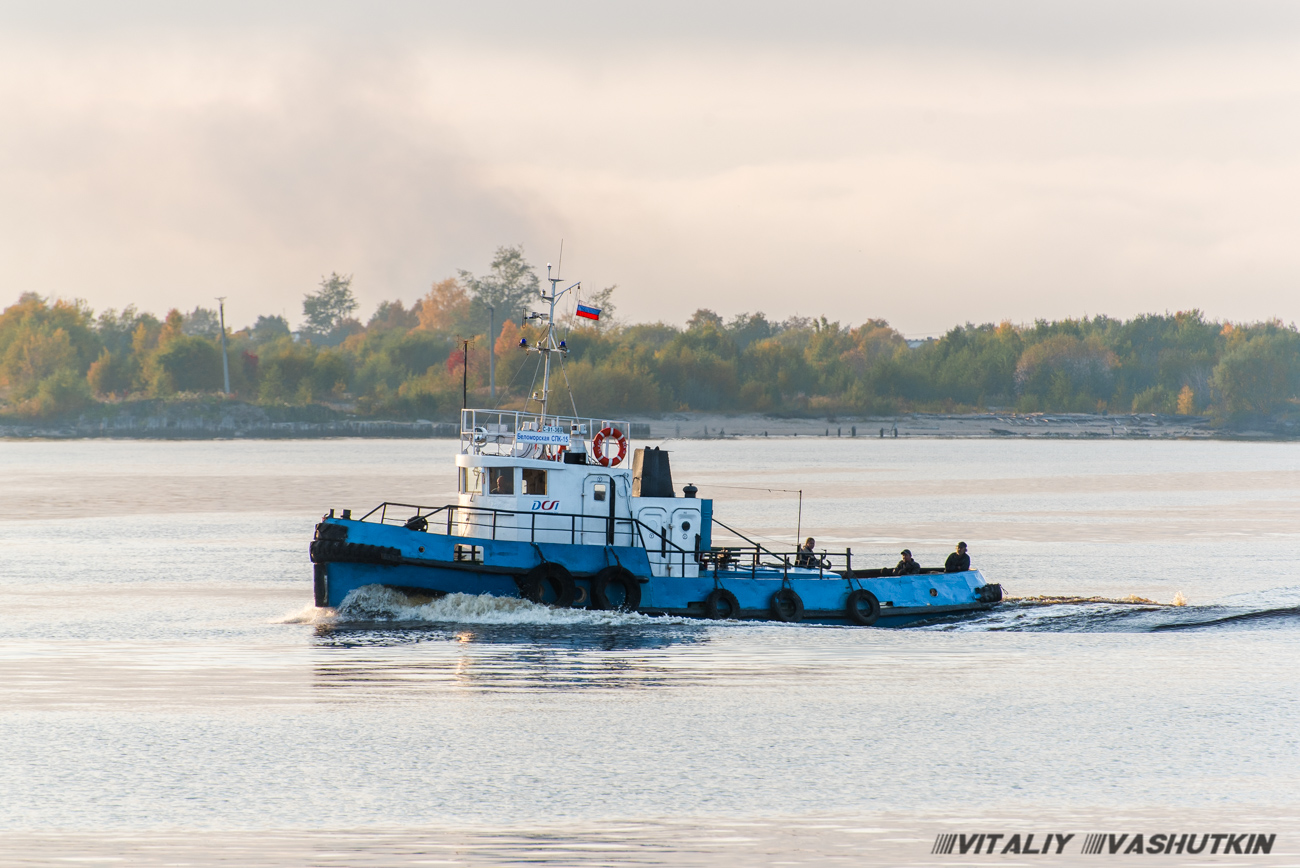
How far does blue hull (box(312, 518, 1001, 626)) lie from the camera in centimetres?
2536

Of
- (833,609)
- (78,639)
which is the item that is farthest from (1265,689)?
(78,639)

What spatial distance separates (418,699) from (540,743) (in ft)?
9.59

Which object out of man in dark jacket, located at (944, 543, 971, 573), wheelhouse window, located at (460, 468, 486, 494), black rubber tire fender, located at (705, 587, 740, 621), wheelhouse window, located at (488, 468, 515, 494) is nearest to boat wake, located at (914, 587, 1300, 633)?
man in dark jacket, located at (944, 543, 971, 573)

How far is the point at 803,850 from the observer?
1352cm

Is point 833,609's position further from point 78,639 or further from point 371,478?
point 371,478

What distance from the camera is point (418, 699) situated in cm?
1975

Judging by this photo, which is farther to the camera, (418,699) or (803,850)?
(418,699)

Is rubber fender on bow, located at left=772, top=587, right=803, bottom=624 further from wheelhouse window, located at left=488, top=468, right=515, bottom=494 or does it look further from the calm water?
wheelhouse window, located at left=488, top=468, right=515, bottom=494

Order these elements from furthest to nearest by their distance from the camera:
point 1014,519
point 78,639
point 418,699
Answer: point 1014,519 → point 78,639 → point 418,699

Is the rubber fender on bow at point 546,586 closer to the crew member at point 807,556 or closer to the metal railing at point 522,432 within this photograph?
the metal railing at point 522,432

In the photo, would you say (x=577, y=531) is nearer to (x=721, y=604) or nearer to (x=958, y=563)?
(x=721, y=604)

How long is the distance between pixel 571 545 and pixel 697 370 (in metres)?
140

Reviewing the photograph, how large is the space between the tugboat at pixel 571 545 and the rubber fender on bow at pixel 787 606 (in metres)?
0.02

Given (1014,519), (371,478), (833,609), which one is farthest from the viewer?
(371,478)
